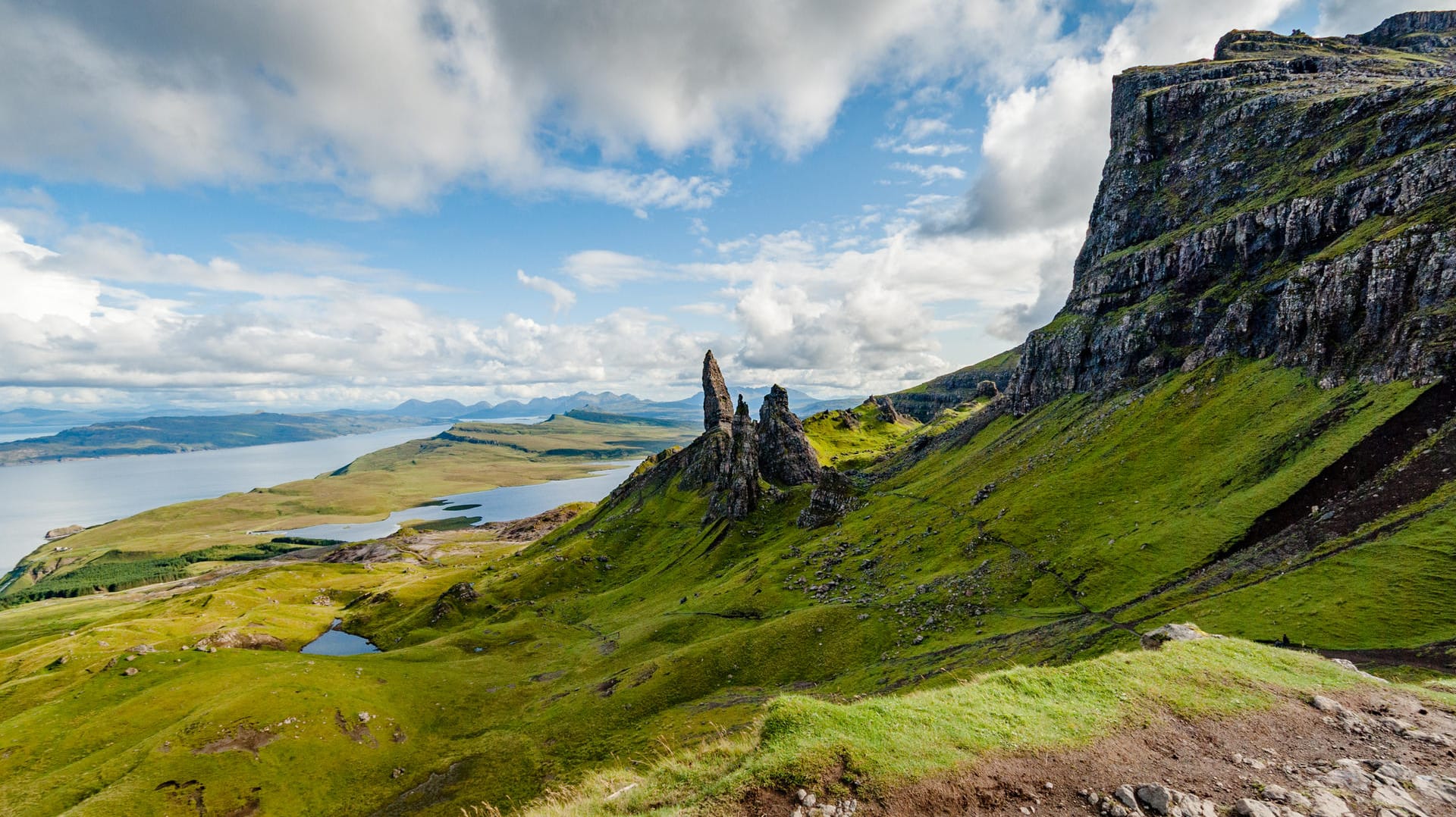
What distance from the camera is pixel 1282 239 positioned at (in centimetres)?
13050

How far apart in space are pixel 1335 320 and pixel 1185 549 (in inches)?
2534

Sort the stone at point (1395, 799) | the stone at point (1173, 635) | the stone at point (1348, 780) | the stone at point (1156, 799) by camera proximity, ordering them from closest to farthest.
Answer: the stone at point (1156, 799), the stone at point (1395, 799), the stone at point (1348, 780), the stone at point (1173, 635)

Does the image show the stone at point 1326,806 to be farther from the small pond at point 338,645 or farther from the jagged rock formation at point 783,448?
the jagged rock formation at point 783,448

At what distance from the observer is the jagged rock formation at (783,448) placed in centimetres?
18562

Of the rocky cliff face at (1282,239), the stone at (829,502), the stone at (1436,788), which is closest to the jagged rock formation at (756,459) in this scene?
the stone at (829,502)

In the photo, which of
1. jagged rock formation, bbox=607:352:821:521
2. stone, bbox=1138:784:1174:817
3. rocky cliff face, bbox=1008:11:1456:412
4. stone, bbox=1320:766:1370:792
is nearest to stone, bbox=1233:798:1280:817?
stone, bbox=1138:784:1174:817

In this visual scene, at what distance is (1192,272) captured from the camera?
151125 mm

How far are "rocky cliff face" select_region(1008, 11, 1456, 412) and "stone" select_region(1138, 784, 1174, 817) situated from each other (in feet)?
335

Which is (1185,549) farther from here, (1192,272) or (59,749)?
(59,749)

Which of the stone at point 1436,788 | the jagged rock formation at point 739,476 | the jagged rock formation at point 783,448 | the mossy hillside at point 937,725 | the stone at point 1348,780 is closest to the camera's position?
the stone at point 1436,788

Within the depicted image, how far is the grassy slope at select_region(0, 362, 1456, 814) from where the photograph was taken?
58719 millimetres

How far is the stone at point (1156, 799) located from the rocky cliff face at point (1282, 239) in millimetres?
102192

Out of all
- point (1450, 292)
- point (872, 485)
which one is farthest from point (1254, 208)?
point (872, 485)

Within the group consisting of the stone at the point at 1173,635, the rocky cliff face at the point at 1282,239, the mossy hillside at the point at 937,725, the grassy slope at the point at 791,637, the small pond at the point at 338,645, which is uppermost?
the rocky cliff face at the point at 1282,239
